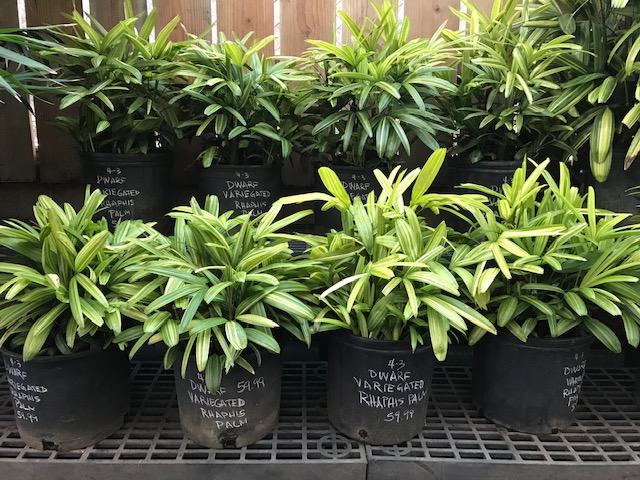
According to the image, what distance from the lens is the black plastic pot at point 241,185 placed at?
1.62m

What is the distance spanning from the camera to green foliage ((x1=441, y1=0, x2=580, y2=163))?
1543 millimetres

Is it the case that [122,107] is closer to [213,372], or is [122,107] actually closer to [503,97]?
[213,372]

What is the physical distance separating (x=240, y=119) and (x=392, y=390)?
0.89 metres

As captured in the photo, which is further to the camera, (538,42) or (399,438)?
(538,42)

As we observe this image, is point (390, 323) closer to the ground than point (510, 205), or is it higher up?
closer to the ground

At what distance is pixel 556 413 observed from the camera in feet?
4.40

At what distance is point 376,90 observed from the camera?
149 cm

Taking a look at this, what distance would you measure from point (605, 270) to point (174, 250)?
1076 millimetres

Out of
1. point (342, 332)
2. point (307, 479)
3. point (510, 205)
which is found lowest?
point (307, 479)

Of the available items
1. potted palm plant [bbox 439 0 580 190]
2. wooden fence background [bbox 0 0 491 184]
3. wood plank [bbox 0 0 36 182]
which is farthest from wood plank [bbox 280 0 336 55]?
wood plank [bbox 0 0 36 182]

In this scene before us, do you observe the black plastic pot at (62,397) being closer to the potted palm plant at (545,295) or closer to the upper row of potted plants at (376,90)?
the upper row of potted plants at (376,90)

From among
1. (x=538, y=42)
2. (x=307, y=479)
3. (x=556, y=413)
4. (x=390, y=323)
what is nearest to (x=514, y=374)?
(x=556, y=413)

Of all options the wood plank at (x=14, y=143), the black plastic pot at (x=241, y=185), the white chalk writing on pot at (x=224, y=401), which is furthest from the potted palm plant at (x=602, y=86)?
the wood plank at (x=14, y=143)

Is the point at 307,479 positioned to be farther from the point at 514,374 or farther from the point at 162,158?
the point at 162,158
